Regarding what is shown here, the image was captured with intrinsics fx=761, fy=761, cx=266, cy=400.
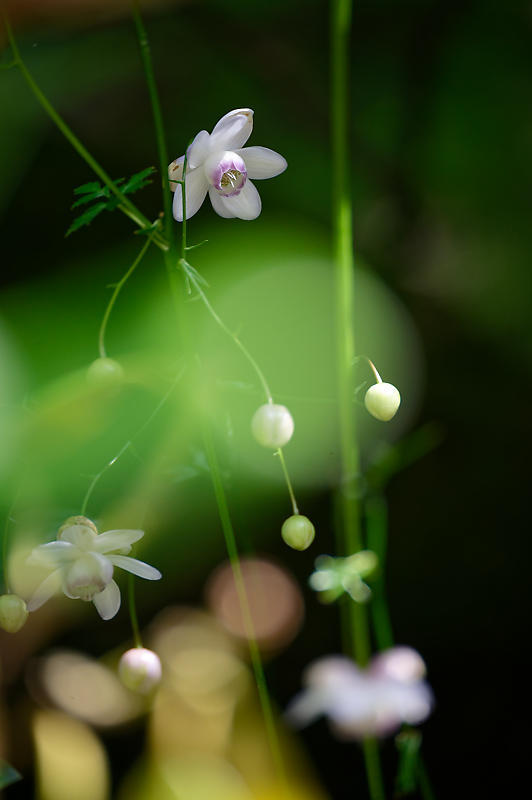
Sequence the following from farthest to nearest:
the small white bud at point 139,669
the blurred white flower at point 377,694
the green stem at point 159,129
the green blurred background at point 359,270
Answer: the green blurred background at point 359,270, the blurred white flower at point 377,694, the small white bud at point 139,669, the green stem at point 159,129

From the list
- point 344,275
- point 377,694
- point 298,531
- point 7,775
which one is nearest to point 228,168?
point 344,275

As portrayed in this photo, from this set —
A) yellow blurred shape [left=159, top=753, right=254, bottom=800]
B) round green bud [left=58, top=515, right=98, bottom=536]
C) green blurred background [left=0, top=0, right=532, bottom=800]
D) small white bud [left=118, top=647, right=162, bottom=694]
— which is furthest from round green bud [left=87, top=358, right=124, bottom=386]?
yellow blurred shape [left=159, top=753, right=254, bottom=800]

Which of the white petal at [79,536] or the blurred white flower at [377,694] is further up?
the white petal at [79,536]

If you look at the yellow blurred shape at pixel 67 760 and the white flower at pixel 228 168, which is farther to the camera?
the yellow blurred shape at pixel 67 760

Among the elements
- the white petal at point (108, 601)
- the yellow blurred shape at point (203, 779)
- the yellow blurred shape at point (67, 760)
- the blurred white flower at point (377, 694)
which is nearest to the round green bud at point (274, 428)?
the white petal at point (108, 601)

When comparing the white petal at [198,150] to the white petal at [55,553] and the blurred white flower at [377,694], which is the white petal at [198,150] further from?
the blurred white flower at [377,694]

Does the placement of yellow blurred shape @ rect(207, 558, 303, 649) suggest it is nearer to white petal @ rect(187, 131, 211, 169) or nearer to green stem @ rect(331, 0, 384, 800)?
green stem @ rect(331, 0, 384, 800)
